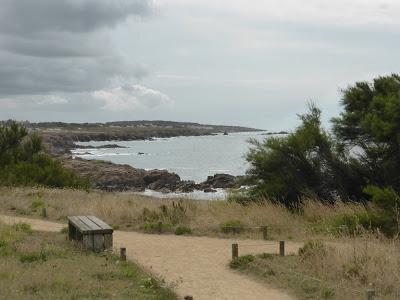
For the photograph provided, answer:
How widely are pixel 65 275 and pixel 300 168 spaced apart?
38.0ft

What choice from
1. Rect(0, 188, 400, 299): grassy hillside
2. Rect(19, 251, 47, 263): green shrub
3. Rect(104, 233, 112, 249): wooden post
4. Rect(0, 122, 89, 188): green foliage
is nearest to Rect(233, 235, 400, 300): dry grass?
Rect(0, 188, 400, 299): grassy hillside

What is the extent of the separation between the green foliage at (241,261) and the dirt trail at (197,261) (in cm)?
14

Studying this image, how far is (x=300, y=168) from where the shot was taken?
64.4ft

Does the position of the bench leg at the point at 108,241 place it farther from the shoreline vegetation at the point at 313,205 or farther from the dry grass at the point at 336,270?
the dry grass at the point at 336,270

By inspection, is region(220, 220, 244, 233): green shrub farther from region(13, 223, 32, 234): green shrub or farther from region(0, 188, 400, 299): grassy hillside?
region(13, 223, 32, 234): green shrub

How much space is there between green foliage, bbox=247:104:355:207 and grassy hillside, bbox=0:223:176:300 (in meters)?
8.61

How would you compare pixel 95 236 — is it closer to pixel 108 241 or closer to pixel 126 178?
pixel 108 241

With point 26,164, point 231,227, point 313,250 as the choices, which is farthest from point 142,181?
point 313,250

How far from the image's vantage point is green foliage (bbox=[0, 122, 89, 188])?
1147 inches

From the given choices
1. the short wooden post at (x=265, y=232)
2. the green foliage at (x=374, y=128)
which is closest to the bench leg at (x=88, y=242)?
the short wooden post at (x=265, y=232)

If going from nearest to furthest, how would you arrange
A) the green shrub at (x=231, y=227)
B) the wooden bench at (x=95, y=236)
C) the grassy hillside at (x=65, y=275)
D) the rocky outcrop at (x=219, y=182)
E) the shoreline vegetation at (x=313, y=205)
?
the grassy hillside at (x=65, y=275)
the shoreline vegetation at (x=313, y=205)
the wooden bench at (x=95, y=236)
the green shrub at (x=231, y=227)
the rocky outcrop at (x=219, y=182)

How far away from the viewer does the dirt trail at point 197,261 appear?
9.19 meters

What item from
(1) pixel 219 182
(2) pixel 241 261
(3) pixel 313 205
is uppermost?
(3) pixel 313 205

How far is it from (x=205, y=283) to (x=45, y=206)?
415 inches
